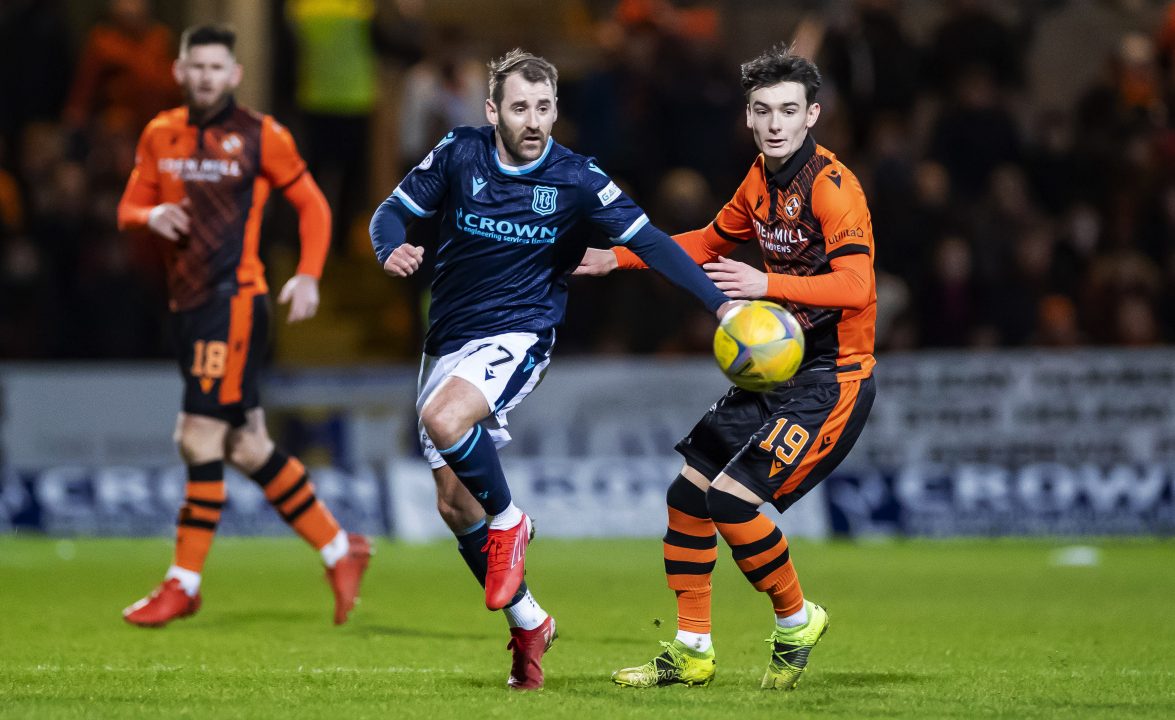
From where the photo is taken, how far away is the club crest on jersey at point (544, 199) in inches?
247

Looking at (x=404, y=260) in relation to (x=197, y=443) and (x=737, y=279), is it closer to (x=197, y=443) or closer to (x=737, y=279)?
(x=737, y=279)

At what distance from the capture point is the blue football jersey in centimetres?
629

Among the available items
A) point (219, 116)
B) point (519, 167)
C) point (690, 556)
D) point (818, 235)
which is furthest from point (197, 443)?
point (818, 235)

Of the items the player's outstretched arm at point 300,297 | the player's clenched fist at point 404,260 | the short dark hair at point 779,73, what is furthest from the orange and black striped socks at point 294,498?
the short dark hair at point 779,73

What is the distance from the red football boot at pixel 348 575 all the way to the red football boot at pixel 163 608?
70 cm

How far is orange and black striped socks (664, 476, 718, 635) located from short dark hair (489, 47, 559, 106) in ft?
5.34

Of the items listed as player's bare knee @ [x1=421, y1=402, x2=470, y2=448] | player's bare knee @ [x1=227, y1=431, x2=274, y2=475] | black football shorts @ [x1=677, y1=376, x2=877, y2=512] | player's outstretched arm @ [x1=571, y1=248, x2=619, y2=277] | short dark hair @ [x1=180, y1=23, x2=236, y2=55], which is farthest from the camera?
player's bare knee @ [x1=227, y1=431, x2=274, y2=475]

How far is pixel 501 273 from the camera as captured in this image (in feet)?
20.8

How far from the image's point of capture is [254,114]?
28.0ft

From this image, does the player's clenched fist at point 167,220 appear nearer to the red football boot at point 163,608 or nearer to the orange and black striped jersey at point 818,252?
the red football boot at point 163,608

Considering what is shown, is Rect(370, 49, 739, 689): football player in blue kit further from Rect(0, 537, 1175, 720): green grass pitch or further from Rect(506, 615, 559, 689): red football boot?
Rect(0, 537, 1175, 720): green grass pitch

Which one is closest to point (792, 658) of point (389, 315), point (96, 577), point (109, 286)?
point (96, 577)

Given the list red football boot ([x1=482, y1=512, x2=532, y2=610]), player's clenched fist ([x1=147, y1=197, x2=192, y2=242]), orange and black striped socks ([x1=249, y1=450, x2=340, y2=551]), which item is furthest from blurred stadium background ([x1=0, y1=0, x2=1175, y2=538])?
red football boot ([x1=482, y1=512, x2=532, y2=610])

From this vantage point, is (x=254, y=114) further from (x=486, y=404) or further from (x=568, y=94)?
(x=568, y=94)
